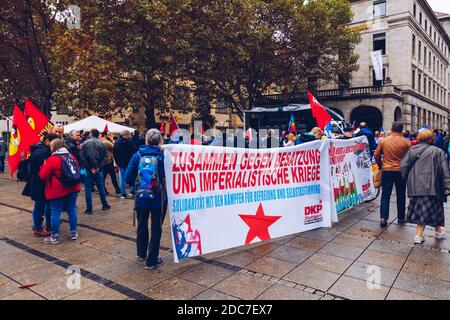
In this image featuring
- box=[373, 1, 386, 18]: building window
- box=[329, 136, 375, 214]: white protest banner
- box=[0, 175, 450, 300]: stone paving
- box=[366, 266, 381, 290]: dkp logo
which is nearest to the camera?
box=[0, 175, 450, 300]: stone paving

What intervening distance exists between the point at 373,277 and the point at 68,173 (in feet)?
15.2

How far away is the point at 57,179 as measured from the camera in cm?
550

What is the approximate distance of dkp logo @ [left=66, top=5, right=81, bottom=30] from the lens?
18.3 meters

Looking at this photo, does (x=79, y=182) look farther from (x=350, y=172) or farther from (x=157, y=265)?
(x=350, y=172)

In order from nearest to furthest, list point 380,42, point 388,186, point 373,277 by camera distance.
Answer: point 373,277 < point 388,186 < point 380,42

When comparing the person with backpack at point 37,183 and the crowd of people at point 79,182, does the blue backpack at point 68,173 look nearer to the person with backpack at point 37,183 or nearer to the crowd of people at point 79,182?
the crowd of people at point 79,182

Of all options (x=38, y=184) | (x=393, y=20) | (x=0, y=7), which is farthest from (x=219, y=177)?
(x=393, y=20)

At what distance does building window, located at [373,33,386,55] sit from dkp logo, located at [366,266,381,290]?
129 ft

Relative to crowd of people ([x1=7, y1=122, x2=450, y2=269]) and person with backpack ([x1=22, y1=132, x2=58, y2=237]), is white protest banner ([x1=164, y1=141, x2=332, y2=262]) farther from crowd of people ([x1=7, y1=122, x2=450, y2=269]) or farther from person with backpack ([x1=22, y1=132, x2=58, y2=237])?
person with backpack ([x1=22, y1=132, x2=58, y2=237])

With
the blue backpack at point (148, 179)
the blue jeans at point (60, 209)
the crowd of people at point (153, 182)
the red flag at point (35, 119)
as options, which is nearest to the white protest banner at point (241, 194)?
the blue backpack at point (148, 179)

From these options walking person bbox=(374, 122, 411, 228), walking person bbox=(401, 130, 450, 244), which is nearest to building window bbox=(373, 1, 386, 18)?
walking person bbox=(374, 122, 411, 228)

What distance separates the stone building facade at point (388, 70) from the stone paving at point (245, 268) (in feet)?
105

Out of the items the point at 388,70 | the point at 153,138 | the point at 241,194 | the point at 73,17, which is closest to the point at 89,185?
the point at 153,138

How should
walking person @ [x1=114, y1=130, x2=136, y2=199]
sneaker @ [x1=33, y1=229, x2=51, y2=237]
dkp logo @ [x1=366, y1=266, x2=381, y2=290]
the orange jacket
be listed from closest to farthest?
1. dkp logo @ [x1=366, y1=266, x2=381, y2=290]
2. sneaker @ [x1=33, y1=229, x2=51, y2=237]
3. the orange jacket
4. walking person @ [x1=114, y1=130, x2=136, y2=199]
